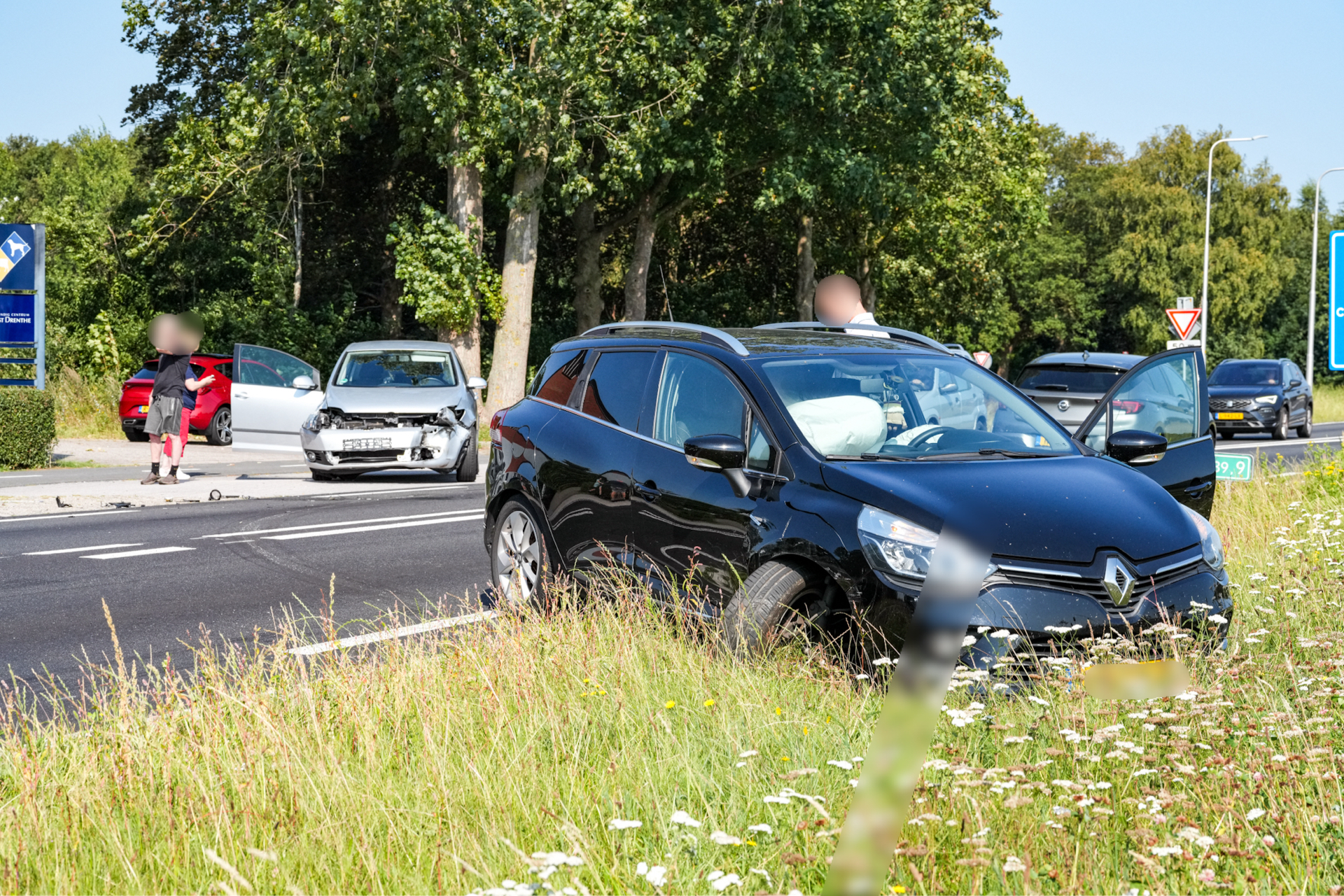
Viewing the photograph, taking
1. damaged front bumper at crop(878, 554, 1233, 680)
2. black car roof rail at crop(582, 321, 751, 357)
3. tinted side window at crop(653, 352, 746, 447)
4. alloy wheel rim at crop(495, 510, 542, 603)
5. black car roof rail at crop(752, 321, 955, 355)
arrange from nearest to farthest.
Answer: damaged front bumper at crop(878, 554, 1233, 680)
tinted side window at crop(653, 352, 746, 447)
black car roof rail at crop(582, 321, 751, 357)
black car roof rail at crop(752, 321, 955, 355)
alloy wheel rim at crop(495, 510, 542, 603)

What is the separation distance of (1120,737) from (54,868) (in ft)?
9.59

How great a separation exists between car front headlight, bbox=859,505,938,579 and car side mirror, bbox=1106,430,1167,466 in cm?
224

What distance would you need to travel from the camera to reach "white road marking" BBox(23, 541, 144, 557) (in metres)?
10.4

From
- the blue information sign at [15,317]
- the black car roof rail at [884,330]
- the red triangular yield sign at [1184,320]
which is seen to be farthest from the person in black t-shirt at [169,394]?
the red triangular yield sign at [1184,320]

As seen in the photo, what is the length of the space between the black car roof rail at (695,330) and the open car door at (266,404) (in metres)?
10.8

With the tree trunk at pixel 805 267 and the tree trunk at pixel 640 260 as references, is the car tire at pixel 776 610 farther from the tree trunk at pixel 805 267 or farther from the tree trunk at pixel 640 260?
the tree trunk at pixel 805 267

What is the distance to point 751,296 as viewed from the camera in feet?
130

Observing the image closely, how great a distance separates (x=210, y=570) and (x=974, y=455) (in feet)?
20.0

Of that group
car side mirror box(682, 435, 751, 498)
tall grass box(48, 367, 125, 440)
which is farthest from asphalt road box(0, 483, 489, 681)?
tall grass box(48, 367, 125, 440)

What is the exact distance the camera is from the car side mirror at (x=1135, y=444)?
6.68 m

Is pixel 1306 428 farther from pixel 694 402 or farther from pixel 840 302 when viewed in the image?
pixel 694 402

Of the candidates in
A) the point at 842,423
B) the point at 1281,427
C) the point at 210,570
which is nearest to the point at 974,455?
the point at 842,423

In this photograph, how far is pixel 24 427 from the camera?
61.2ft

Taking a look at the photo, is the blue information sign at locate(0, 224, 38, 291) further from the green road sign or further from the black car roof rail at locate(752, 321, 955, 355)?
the green road sign
